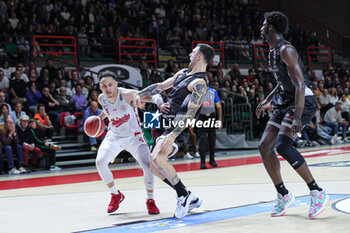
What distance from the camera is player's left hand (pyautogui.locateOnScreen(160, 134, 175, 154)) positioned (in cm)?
527

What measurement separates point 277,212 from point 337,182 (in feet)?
8.95

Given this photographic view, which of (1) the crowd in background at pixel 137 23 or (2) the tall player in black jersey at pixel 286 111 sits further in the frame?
(1) the crowd in background at pixel 137 23

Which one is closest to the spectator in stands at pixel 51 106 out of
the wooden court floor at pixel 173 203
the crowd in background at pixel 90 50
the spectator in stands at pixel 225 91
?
the crowd in background at pixel 90 50

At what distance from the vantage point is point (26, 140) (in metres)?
11.8

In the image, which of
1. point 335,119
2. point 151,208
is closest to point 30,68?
point 151,208

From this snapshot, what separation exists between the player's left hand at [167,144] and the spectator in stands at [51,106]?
26.9 ft

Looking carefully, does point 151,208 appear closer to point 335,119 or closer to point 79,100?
Result: point 79,100

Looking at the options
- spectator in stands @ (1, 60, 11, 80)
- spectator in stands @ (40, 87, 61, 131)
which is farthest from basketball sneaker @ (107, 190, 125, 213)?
spectator in stands @ (1, 60, 11, 80)

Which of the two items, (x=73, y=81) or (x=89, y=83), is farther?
(x=73, y=81)

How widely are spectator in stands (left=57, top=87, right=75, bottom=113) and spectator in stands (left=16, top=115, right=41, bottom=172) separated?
176 centimetres

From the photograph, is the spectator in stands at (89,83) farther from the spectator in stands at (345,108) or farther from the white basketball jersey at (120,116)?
the spectator in stands at (345,108)

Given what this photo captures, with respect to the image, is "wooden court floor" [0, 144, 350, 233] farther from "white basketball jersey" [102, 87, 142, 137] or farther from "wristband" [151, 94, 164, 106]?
"wristband" [151, 94, 164, 106]

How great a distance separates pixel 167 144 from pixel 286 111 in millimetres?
1268

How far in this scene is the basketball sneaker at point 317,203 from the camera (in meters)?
4.91
